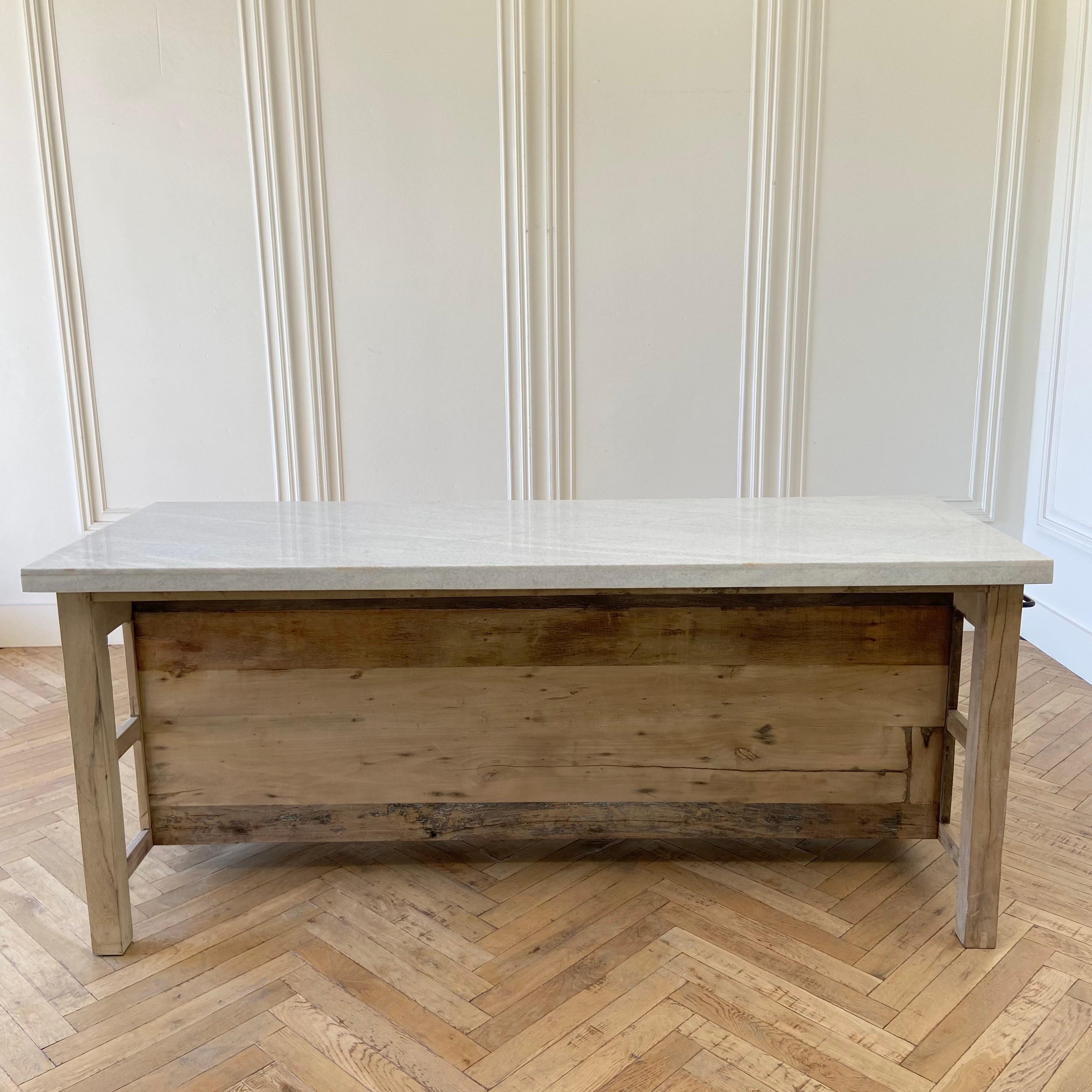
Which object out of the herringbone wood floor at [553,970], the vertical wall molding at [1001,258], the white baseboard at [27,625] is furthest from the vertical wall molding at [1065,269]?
the white baseboard at [27,625]

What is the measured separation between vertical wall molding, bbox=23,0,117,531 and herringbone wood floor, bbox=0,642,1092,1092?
155cm

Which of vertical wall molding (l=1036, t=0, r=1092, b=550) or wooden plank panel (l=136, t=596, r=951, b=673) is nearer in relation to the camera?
wooden plank panel (l=136, t=596, r=951, b=673)

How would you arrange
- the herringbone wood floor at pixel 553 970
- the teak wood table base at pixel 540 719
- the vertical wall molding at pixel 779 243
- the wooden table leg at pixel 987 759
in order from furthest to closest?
the vertical wall molding at pixel 779 243 → the teak wood table base at pixel 540 719 → the wooden table leg at pixel 987 759 → the herringbone wood floor at pixel 553 970

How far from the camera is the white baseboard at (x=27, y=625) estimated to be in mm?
3707

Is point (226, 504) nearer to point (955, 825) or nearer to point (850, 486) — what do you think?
point (955, 825)

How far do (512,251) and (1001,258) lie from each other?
5.67 ft

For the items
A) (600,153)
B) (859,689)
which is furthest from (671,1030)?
(600,153)

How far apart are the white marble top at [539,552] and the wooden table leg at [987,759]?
0.35 ft

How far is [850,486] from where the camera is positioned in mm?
3639

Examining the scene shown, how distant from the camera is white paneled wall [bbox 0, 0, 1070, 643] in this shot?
3.31m

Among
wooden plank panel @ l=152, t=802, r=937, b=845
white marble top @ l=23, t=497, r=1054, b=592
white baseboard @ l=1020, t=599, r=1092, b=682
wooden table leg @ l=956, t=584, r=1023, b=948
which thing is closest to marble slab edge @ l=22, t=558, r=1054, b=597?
white marble top @ l=23, t=497, r=1054, b=592

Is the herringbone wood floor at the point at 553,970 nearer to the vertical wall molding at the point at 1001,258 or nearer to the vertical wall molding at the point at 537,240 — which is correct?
the vertical wall molding at the point at 1001,258

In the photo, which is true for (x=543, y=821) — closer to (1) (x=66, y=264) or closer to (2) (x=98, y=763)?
(2) (x=98, y=763)

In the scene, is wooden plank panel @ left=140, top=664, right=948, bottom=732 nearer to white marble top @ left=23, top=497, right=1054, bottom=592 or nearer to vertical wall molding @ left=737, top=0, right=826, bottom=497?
white marble top @ left=23, top=497, right=1054, bottom=592
